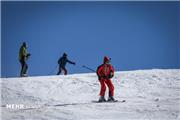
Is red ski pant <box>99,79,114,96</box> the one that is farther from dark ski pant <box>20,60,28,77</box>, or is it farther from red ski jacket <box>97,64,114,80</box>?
dark ski pant <box>20,60,28,77</box>

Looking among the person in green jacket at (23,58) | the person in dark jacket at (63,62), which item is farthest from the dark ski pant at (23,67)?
the person in dark jacket at (63,62)

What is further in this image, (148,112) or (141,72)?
(141,72)

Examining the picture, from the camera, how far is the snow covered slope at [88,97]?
12.5 meters

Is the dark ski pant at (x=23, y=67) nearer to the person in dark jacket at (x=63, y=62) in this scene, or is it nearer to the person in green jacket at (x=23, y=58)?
the person in green jacket at (x=23, y=58)

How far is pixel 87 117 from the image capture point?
478 inches

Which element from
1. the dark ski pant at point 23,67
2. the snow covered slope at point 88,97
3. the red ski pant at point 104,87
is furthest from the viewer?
the dark ski pant at point 23,67

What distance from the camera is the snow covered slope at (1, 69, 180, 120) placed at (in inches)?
491

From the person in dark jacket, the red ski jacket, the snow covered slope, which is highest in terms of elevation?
the person in dark jacket

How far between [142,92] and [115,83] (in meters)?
2.14

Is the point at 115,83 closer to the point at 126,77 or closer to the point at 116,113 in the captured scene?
the point at 126,77

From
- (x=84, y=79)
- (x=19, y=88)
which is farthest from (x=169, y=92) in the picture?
(x=19, y=88)

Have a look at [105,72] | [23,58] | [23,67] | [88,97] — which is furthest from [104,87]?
[23,58]

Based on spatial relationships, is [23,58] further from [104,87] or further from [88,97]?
[104,87]

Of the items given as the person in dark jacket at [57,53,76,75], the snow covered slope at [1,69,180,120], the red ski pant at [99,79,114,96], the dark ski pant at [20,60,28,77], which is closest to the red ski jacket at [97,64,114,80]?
the red ski pant at [99,79,114,96]
